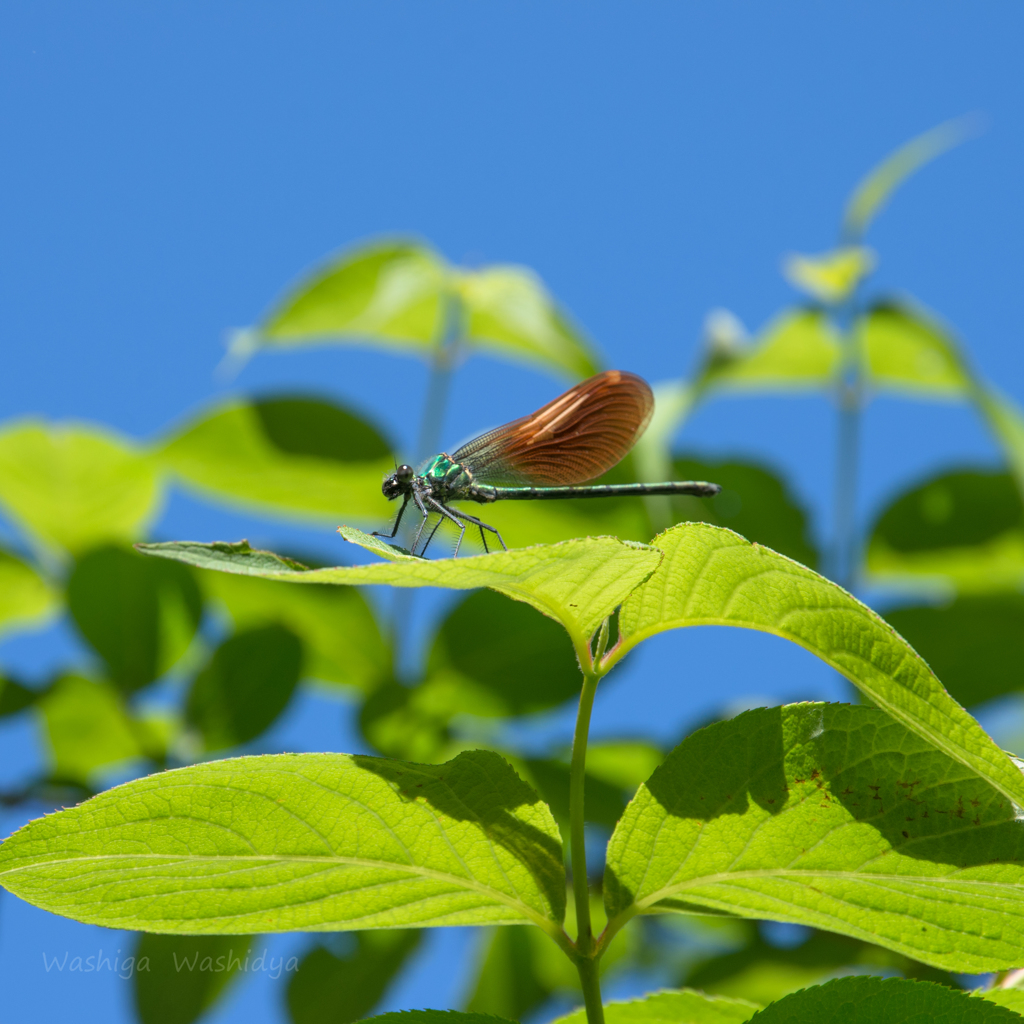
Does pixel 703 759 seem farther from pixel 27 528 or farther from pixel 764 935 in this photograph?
pixel 27 528

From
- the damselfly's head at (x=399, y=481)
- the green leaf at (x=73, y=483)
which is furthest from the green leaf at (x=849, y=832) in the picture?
the green leaf at (x=73, y=483)

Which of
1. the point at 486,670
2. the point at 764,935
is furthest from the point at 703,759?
the point at 764,935

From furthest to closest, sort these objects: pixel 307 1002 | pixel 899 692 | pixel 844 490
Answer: pixel 844 490, pixel 307 1002, pixel 899 692

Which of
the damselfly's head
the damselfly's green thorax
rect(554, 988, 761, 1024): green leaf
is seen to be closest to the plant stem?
rect(554, 988, 761, 1024): green leaf

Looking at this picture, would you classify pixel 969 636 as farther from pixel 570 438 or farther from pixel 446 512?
pixel 446 512

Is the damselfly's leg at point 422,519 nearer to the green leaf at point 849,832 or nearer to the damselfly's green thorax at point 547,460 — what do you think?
the damselfly's green thorax at point 547,460

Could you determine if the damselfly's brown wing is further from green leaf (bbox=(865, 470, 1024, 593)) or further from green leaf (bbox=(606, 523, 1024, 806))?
green leaf (bbox=(865, 470, 1024, 593))
